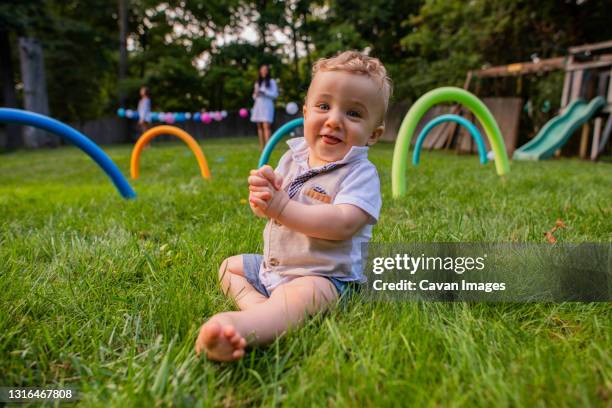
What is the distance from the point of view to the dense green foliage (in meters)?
13.9

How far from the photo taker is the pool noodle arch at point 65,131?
3.00 meters

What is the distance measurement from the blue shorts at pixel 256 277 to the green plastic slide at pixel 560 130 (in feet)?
31.2

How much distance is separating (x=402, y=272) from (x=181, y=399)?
865mm

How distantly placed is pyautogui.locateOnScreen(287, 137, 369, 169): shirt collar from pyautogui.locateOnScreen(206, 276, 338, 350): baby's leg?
40cm

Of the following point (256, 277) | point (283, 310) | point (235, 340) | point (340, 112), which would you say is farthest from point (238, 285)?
point (340, 112)

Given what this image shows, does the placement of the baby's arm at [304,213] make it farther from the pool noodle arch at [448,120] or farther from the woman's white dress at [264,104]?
the woman's white dress at [264,104]

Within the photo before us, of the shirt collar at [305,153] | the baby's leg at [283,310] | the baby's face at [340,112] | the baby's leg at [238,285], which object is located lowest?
the baby's leg at [238,285]

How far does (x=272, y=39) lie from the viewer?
80.8 ft

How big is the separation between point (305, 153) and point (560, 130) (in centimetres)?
1058

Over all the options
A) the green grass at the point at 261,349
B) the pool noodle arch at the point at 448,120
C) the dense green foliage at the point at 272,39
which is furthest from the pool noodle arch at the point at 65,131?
the dense green foliage at the point at 272,39

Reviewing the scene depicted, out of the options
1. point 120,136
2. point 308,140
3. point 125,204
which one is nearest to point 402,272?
point 308,140

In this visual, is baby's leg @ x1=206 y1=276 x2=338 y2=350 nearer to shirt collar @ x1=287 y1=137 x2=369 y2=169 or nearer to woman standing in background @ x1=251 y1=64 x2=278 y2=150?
shirt collar @ x1=287 y1=137 x2=369 y2=169

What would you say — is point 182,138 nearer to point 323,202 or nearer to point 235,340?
point 323,202

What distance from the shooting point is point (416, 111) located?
139 inches
